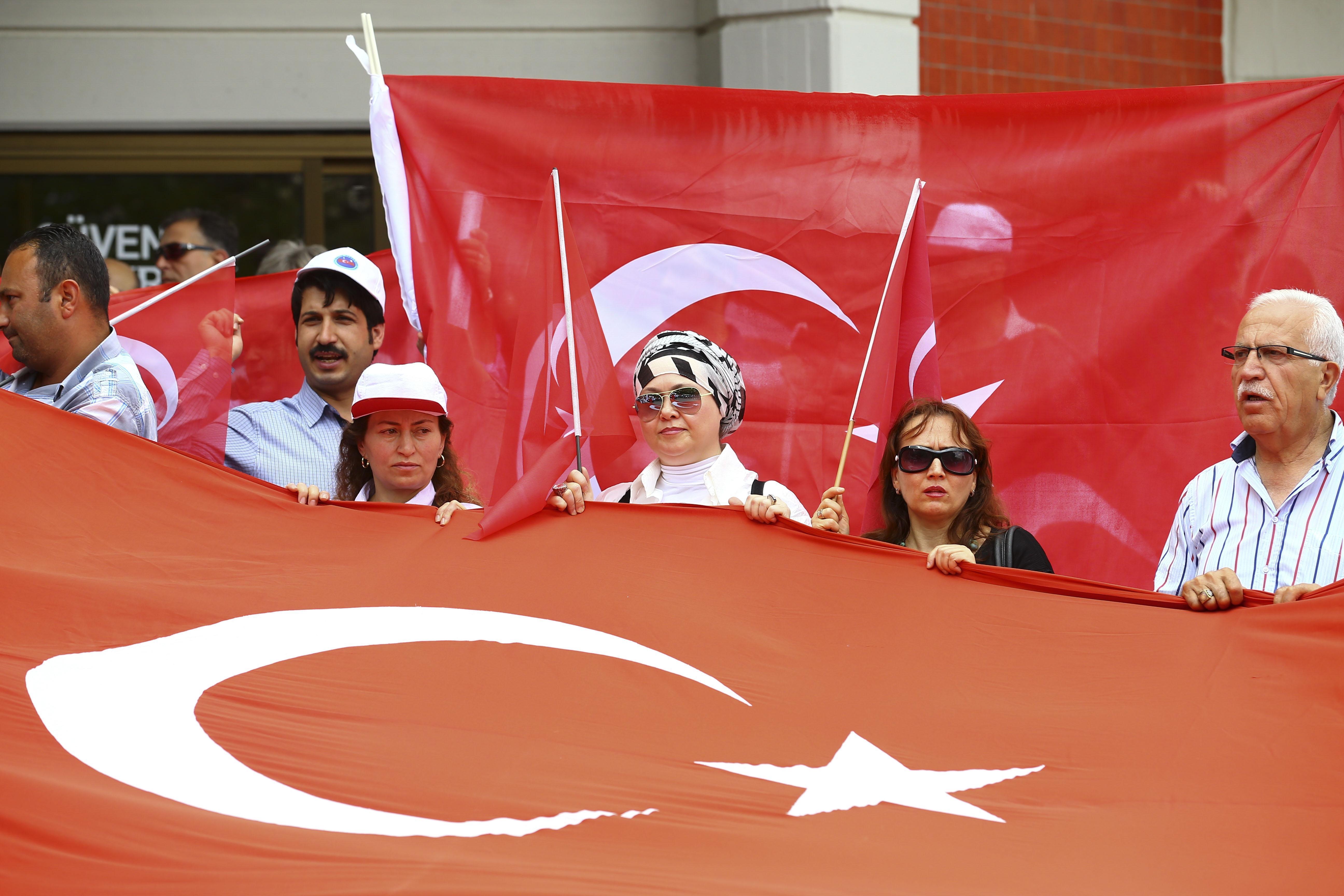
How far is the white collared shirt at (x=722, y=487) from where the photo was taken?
13.8 feet

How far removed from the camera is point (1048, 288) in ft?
16.4

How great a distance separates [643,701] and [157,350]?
2536 mm

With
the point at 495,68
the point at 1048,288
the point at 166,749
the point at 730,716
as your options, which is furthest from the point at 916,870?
the point at 495,68

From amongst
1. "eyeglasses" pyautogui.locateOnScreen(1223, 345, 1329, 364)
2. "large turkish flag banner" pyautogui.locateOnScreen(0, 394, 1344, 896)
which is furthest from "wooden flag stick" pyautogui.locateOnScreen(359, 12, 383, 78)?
"eyeglasses" pyautogui.locateOnScreen(1223, 345, 1329, 364)

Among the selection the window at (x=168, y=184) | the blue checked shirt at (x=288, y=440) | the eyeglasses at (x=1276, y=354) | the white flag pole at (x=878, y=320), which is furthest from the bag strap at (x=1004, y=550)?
the window at (x=168, y=184)

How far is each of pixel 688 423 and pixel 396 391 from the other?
859 mm

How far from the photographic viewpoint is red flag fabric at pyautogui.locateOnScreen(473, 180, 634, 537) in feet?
13.9

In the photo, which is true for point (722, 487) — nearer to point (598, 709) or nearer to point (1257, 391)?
point (598, 709)

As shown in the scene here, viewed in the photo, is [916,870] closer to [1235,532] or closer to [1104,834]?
[1104,834]

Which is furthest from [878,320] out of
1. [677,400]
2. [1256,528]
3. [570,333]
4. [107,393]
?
[107,393]

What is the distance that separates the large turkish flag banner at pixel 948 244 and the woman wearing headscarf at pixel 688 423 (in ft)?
1.93

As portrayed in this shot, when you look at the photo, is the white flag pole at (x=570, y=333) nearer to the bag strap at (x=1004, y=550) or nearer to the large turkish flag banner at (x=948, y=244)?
the large turkish flag banner at (x=948, y=244)

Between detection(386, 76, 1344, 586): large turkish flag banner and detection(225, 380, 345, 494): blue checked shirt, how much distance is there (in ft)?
1.41

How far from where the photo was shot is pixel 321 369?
16.1ft
